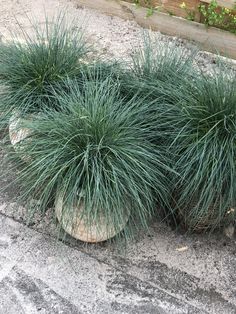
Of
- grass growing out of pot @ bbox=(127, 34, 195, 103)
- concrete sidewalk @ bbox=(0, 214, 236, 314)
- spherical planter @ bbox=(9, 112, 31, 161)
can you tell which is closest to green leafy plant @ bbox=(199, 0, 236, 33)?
grass growing out of pot @ bbox=(127, 34, 195, 103)

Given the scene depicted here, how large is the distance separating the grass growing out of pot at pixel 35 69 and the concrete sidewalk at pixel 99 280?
2.22 ft

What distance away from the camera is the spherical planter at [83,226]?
2.58 m

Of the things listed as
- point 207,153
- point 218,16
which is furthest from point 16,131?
point 218,16

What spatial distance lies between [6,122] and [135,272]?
1.05m

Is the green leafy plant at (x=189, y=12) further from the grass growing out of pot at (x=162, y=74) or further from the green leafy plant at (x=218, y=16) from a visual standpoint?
the grass growing out of pot at (x=162, y=74)

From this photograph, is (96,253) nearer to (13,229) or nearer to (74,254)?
(74,254)

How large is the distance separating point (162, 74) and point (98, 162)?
29.0 inches

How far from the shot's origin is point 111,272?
2637mm

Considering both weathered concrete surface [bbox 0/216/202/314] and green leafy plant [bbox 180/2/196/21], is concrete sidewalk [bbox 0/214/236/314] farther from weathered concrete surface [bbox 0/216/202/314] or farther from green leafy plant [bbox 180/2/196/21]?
green leafy plant [bbox 180/2/196/21]

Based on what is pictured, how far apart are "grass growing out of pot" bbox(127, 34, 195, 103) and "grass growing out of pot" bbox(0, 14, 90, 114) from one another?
A: 353 millimetres

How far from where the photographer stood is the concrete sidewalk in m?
2.49

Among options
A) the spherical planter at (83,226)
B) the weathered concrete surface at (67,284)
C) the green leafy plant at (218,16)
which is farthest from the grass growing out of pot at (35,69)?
the green leafy plant at (218,16)

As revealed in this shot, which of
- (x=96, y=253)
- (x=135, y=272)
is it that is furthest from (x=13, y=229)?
(x=135, y=272)

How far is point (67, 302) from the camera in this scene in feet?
8.18
